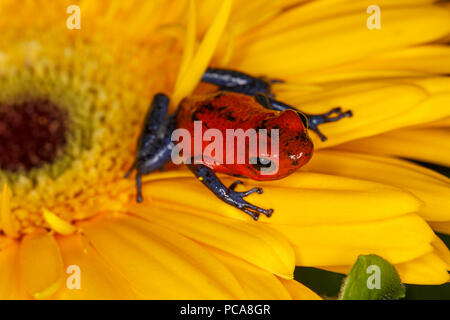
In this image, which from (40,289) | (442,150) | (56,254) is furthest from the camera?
(442,150)

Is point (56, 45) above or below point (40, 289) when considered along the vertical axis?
above

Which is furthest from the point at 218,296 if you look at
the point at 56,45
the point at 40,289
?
the point at 56,45

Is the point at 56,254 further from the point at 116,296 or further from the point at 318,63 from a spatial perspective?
the point at 318,63

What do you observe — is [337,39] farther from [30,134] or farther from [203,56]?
[30,134]

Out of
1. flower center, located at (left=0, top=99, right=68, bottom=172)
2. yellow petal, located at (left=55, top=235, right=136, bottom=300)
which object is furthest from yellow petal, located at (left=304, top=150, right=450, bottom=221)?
flower center, located at (left=0, top=99, right=68, bottom=172)

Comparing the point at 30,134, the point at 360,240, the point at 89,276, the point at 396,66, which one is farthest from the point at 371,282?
the point at 30,134

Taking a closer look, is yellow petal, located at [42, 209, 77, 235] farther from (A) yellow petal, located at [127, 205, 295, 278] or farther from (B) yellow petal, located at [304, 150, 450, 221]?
(B) yellow petal, located at [304, 150, 450, 221]

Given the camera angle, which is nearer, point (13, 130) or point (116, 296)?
point (116, 296)
